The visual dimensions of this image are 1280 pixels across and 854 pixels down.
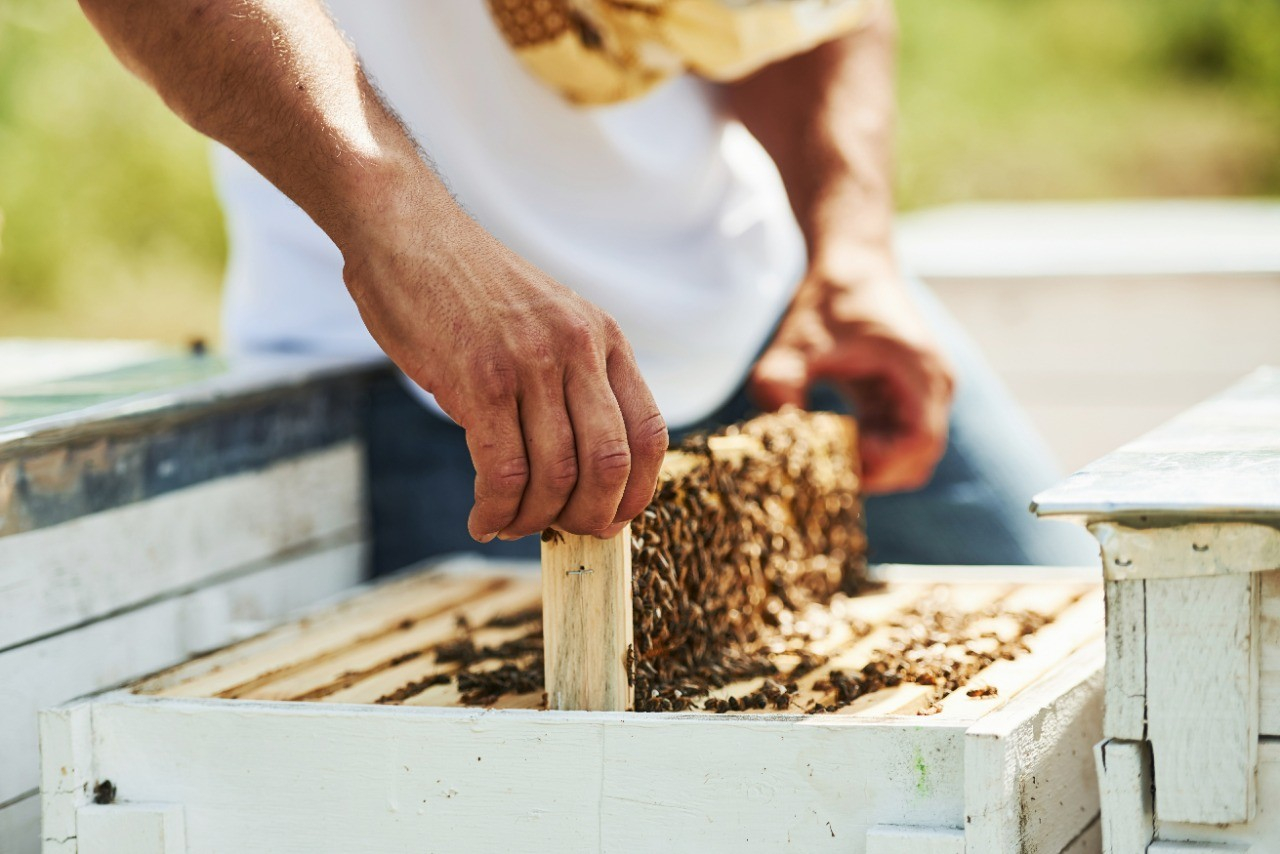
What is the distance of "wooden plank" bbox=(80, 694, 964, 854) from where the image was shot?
1051 millimetres

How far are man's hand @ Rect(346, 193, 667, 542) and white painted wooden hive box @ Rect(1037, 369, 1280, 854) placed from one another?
0.29m

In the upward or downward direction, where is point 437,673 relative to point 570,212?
downward

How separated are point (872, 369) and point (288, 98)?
2.89 ft

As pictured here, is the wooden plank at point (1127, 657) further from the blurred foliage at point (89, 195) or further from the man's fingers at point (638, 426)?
the blurred foliage at point (89, 195)

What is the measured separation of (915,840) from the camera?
1021 millimetres

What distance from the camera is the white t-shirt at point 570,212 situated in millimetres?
1781

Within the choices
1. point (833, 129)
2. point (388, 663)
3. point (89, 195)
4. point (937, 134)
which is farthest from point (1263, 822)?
point (937, 134)

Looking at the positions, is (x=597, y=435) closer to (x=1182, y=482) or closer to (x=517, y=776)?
(x=517, y=776)

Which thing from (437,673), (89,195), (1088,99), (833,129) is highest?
(1088,99)

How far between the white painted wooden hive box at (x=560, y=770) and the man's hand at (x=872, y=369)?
0.55 m

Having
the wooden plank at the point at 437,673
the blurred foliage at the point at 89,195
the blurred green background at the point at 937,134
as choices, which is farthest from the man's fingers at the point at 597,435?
the blurred foliage at the point at 89,195

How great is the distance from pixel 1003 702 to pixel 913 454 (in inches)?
28.2

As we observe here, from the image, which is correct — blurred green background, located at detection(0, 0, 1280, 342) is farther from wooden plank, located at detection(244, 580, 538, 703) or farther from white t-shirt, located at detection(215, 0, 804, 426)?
wooden plank, located at detection(244, 580, 538, 703)

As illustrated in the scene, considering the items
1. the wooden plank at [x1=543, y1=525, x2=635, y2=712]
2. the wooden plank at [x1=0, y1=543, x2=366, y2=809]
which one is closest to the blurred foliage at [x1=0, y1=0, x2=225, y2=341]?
the wooden plank at [x1=0, y1=543, x2=366, y2=809]
